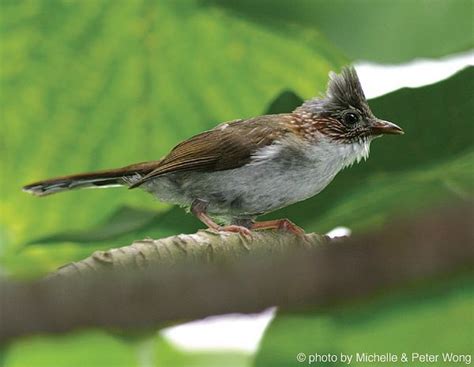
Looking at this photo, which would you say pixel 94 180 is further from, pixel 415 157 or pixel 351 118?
pixel 415 157

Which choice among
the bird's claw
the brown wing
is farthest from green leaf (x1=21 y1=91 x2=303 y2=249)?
the brown wing

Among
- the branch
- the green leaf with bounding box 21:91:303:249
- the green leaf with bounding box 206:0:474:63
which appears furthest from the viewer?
the green leaf with bounding box 206:0:474:63

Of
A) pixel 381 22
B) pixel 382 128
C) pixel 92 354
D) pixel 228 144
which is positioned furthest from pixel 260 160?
pixel 92 354

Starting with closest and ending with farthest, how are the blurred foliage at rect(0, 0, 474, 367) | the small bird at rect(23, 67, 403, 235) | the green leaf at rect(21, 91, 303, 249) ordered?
the green leaf at rect(21, 91, 303, 249), the blurred foliage at rect(0, 0, 474, 367), the small bird at rect(23, 67, 403, 235)

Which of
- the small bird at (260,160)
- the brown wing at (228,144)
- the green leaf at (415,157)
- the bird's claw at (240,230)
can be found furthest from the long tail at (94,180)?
the green leaf at (415,157)

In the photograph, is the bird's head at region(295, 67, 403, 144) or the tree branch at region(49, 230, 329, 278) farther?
the bird's head at region(295, 67, 403, 144)

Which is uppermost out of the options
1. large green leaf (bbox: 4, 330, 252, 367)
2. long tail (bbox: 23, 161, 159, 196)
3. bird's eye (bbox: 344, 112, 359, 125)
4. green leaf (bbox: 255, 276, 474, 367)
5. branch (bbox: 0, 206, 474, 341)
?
bird's eye (bbox: 344, 112, 359, 125)

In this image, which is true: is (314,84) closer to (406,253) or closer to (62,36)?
(62,36)

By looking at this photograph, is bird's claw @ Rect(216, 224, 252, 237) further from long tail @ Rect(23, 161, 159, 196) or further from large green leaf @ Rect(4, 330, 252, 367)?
long tail @ Rect(23, 161, 159, 196)
